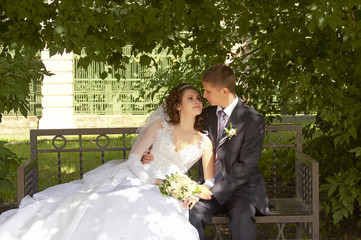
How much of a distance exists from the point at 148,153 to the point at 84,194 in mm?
881

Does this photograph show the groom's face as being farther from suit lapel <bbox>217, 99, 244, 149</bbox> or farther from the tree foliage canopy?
the tree foliage canopy

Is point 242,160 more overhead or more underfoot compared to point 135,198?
more overhead

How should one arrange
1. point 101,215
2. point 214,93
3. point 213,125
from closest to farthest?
1. point 101,215
2. point 214,93
3. point 213,125

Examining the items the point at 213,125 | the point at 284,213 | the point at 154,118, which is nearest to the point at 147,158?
the point at 154,118

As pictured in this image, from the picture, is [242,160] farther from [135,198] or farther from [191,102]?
[135,198]

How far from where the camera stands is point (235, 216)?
13.8 ft

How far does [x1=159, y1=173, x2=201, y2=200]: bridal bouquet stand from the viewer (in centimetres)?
414

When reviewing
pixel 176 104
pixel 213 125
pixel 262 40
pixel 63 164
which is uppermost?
pixel 262 40

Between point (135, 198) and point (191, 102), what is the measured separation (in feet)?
3.36

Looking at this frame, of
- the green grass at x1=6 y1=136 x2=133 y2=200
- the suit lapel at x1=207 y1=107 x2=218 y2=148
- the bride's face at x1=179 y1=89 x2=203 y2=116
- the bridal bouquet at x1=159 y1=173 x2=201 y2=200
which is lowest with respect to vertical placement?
the green grass at x1=6 y1=136 x2=133 y2=200

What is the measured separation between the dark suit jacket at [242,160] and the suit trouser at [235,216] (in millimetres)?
79

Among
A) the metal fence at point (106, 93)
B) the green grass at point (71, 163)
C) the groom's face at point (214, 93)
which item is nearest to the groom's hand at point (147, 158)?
the groom's face at point (214, 93)

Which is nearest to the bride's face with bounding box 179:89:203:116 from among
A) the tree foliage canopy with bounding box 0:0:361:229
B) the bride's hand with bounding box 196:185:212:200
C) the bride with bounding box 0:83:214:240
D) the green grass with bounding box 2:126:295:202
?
the bride with bounding box 0:83:214:240

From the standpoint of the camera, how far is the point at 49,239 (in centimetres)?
382
